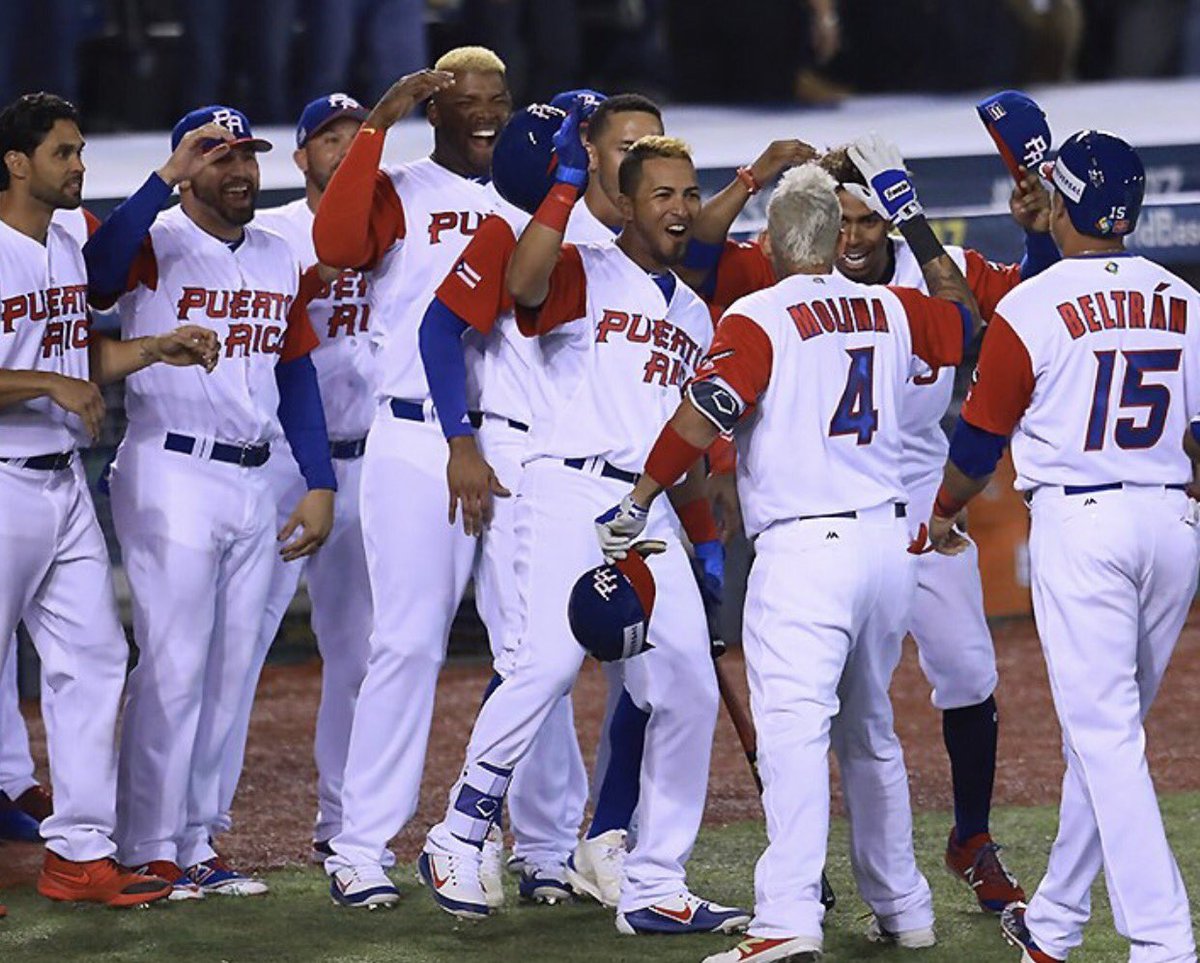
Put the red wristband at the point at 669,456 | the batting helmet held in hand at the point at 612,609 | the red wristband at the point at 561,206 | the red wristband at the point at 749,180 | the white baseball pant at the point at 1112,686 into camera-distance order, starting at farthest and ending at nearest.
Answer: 1. the red wristband at the point at 749,180
2. the red wristband at the point at 561,206
3. the batting helmet held in hand at the point at 612,609
4. the red wristband at the point at 669,456
5. the white baseball pant at the point at 1112,686

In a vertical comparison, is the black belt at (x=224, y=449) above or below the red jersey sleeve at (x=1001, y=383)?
below

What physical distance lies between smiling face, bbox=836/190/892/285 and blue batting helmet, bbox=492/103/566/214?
0.66 meters

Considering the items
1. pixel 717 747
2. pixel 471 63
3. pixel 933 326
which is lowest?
pixel 717 747

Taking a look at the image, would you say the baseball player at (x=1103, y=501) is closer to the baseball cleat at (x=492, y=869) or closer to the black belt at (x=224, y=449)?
the baseball cleat at (x=492, y=869)

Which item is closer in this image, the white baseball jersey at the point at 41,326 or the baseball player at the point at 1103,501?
the baseball player at the point at 1103,501

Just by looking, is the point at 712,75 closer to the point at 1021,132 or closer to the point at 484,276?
the point at 1021,132

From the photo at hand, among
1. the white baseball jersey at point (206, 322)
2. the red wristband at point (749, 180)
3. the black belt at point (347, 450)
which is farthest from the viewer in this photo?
the black belt at point (347, 450)

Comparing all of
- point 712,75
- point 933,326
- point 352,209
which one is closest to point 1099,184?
point 933,326

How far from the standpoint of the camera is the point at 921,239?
5.00 m

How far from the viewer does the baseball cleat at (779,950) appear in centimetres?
459

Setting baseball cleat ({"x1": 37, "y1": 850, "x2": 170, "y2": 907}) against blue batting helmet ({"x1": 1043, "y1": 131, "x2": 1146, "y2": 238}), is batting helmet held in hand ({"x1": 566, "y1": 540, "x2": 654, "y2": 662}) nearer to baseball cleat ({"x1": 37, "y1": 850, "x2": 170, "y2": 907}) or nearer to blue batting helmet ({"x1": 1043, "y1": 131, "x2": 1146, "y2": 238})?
blue batting helmet ({"x1": 1043, "y1": 131, "x2": 1146, "y2": 238})

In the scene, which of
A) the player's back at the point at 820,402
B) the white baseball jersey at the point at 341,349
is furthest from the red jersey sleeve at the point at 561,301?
the white baseball jersey at the point at 341,349

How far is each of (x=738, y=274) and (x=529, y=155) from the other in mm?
681

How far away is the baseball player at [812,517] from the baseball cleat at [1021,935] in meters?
0.28
